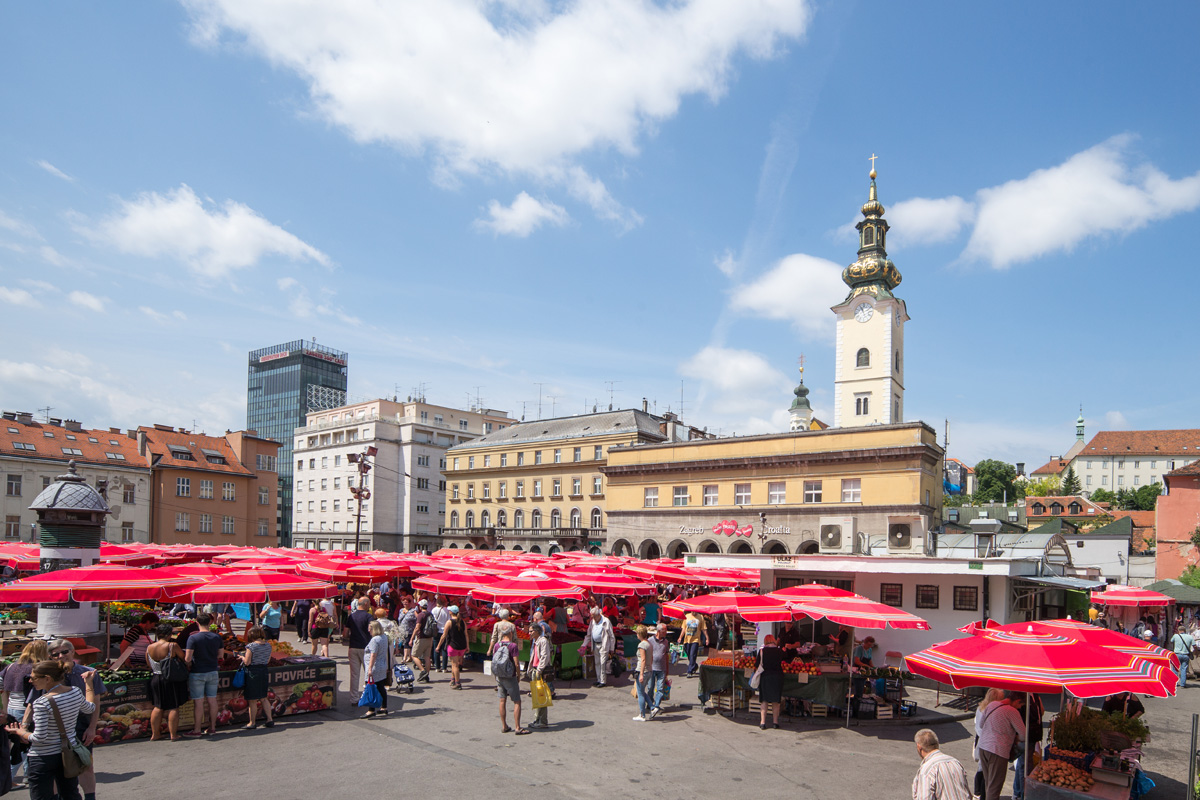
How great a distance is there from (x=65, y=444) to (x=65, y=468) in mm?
2118

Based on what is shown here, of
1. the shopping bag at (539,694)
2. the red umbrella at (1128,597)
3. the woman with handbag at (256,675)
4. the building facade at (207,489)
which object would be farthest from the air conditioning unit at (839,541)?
the building facade at (207,489)

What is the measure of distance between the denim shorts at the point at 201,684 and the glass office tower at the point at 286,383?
469 feet

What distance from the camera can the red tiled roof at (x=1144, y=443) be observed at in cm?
12325

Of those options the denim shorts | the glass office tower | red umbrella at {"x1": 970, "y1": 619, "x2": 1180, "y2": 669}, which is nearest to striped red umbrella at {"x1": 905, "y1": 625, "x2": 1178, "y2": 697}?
red umbrella at {"x1": 970, "y1": 619, "x2": 1180, "y2": 669}

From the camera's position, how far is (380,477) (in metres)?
84.6

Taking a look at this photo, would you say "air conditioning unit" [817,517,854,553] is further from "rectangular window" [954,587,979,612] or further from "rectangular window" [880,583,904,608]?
"rectangular window" [954,587,979,612]

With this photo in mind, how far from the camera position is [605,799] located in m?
9.88

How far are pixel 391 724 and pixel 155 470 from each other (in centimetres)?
6337

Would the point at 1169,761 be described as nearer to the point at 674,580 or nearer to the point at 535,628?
the point at 535,628

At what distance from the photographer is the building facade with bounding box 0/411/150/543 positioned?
59.6 meters

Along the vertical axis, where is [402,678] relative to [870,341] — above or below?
below

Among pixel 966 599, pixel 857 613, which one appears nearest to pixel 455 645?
pixel 857 613

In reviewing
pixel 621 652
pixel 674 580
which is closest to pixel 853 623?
pixel 621 652

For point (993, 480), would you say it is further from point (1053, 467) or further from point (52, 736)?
point (52, 736)
